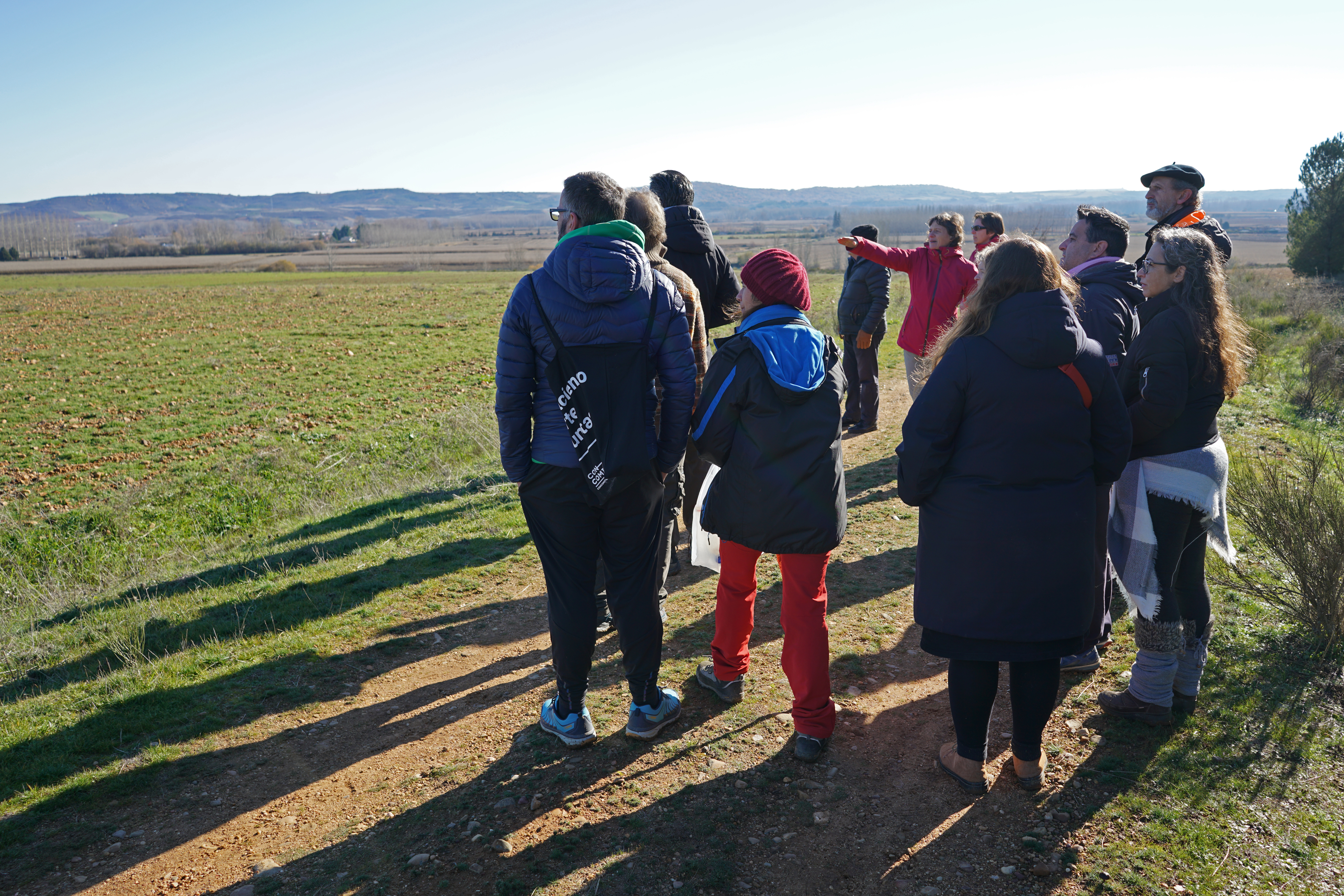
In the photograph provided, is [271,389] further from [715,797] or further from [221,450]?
[715,797]

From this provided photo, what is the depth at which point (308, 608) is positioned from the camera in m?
5.50

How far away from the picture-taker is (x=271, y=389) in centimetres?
1825

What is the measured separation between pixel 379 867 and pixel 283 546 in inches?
199

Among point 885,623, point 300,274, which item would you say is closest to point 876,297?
point 885,623

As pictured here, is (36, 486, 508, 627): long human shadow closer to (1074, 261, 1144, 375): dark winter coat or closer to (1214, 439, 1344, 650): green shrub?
(1074, 261, 1144, 375): dark winter coat

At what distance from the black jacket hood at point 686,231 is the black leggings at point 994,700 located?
2985 millimetres

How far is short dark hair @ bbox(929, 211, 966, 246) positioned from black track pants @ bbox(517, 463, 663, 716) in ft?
14.4

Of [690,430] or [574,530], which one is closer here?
[574,530]

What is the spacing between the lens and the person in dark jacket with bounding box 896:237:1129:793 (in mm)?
2766

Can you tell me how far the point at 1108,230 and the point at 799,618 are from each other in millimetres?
2587

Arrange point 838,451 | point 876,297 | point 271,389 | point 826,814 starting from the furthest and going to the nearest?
1. point 271,389
2. point 876,297
3. point 838,451
4. point 826,814

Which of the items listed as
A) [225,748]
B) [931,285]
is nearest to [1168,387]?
[931,285]

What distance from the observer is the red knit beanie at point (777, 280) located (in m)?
3.30

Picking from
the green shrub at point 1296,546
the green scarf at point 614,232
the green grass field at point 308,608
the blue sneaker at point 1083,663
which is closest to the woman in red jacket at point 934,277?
the green grass field at point 308,608
